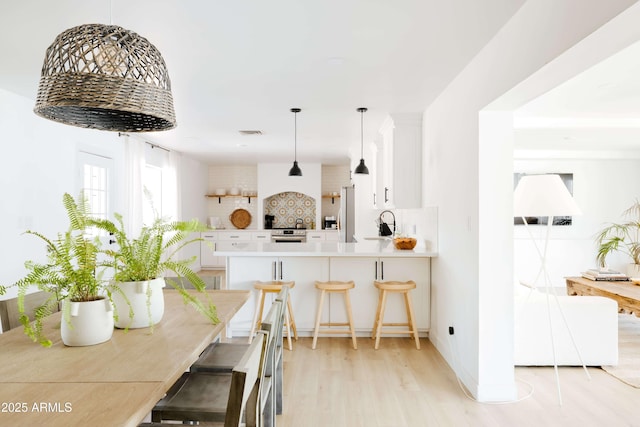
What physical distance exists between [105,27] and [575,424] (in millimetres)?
3139

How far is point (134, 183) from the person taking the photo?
6.04m

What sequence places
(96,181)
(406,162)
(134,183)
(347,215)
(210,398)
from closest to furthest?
(210,398) → (406,162) → (96,181) → (134,183) → (347,215)

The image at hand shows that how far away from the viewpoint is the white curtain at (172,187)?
734 centimetres

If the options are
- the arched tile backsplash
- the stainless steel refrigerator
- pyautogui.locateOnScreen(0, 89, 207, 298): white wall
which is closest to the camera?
pyautogui.locateOnScreen(0, 89, 207, 298): white wall

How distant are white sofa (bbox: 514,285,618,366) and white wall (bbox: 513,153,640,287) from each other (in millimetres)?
3706

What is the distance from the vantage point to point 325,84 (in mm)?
3592

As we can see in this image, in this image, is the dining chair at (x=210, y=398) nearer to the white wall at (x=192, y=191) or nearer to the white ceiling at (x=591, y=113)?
the white ceiling at (x=591, y=113)

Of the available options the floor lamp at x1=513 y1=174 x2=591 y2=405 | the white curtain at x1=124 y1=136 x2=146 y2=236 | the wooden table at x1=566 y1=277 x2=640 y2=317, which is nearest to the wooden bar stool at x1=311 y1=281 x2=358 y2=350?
the floor lamp at x1=513 y1=174 x2=591 y2=405

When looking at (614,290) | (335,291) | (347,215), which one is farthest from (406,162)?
(347,215)

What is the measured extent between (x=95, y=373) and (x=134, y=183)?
5184mm

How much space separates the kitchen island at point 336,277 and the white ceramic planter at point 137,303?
2502 millimetres

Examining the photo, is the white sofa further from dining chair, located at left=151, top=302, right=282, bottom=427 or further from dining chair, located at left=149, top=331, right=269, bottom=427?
dining chair, located at left=149, top=331, right=269, bottom=427

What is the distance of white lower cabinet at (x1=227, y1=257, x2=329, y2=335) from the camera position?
4.38 m

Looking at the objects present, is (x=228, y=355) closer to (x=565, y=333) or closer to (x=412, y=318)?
(x=412, y=318)
